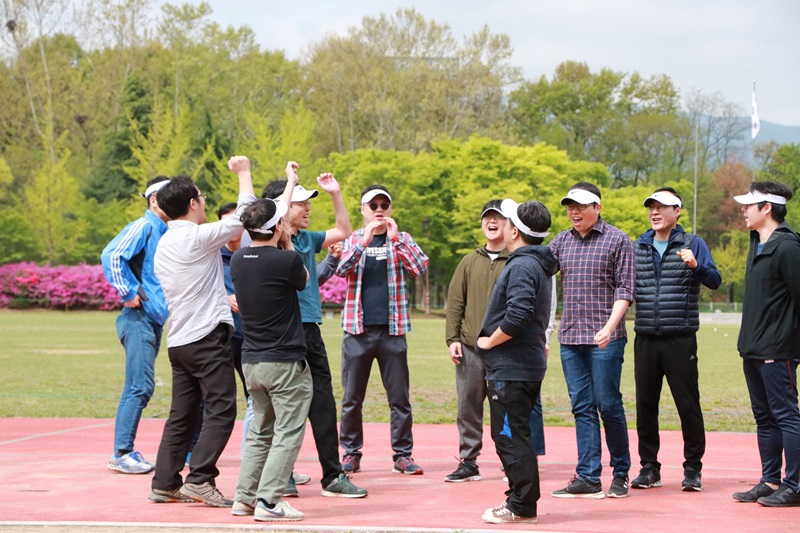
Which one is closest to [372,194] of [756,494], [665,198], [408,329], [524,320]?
[408,329]

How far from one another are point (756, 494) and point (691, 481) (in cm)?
60

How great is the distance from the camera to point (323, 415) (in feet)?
26.2

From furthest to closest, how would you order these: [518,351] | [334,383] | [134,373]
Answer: [334,383] → [134,373] → [518,351]

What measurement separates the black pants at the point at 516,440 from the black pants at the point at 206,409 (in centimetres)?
193

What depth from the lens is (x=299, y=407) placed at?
7258 millimetres

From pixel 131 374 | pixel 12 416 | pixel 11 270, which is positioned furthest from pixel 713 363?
pixel 11 270

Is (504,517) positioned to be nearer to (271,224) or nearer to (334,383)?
(271,224)

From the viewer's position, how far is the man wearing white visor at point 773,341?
25.5 ft

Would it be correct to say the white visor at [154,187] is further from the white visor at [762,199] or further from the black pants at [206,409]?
the white visor at [762,199]

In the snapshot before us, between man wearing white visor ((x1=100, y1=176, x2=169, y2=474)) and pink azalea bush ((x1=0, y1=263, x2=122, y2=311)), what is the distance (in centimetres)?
5052

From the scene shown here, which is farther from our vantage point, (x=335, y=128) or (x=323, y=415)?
(x=335, y=128)

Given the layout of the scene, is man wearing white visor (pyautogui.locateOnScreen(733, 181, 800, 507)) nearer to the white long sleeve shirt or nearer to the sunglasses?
the sunglasses

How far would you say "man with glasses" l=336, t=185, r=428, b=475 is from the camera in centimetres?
930

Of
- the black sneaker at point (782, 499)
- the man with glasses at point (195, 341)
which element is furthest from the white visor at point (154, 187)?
the black sneaker at point (782, 499)
